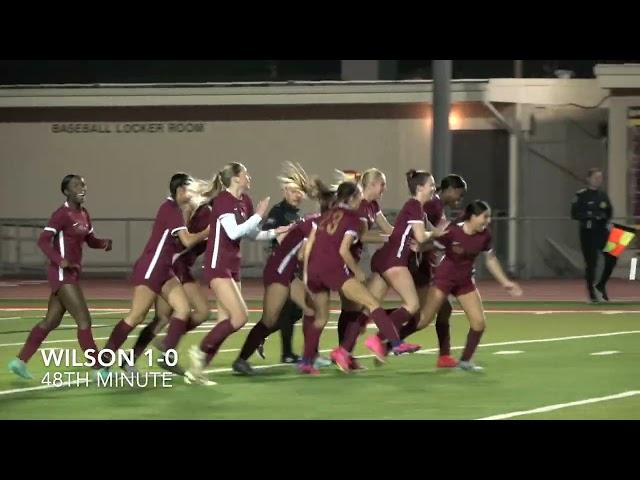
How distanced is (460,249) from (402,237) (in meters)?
0.67

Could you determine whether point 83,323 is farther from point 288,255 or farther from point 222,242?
point 288,255

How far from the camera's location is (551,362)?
52.9ft

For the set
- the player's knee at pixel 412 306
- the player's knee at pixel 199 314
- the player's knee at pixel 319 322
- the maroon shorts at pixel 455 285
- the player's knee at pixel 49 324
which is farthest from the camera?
the player's knee at pixel 412 306

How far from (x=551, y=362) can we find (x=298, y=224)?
3069mm

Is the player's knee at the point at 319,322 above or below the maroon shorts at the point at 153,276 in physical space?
below

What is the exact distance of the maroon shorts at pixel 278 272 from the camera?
14.9 meters

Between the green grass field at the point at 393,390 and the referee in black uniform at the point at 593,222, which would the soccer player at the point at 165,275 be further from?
the referee in black uniform at the point at 593,222

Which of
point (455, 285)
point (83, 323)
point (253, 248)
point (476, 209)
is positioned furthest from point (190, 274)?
point (253, 248)

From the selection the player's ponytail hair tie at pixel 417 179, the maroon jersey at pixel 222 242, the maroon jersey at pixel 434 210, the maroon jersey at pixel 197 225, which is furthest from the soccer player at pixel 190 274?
the maroon jersey at pixel 434 210
